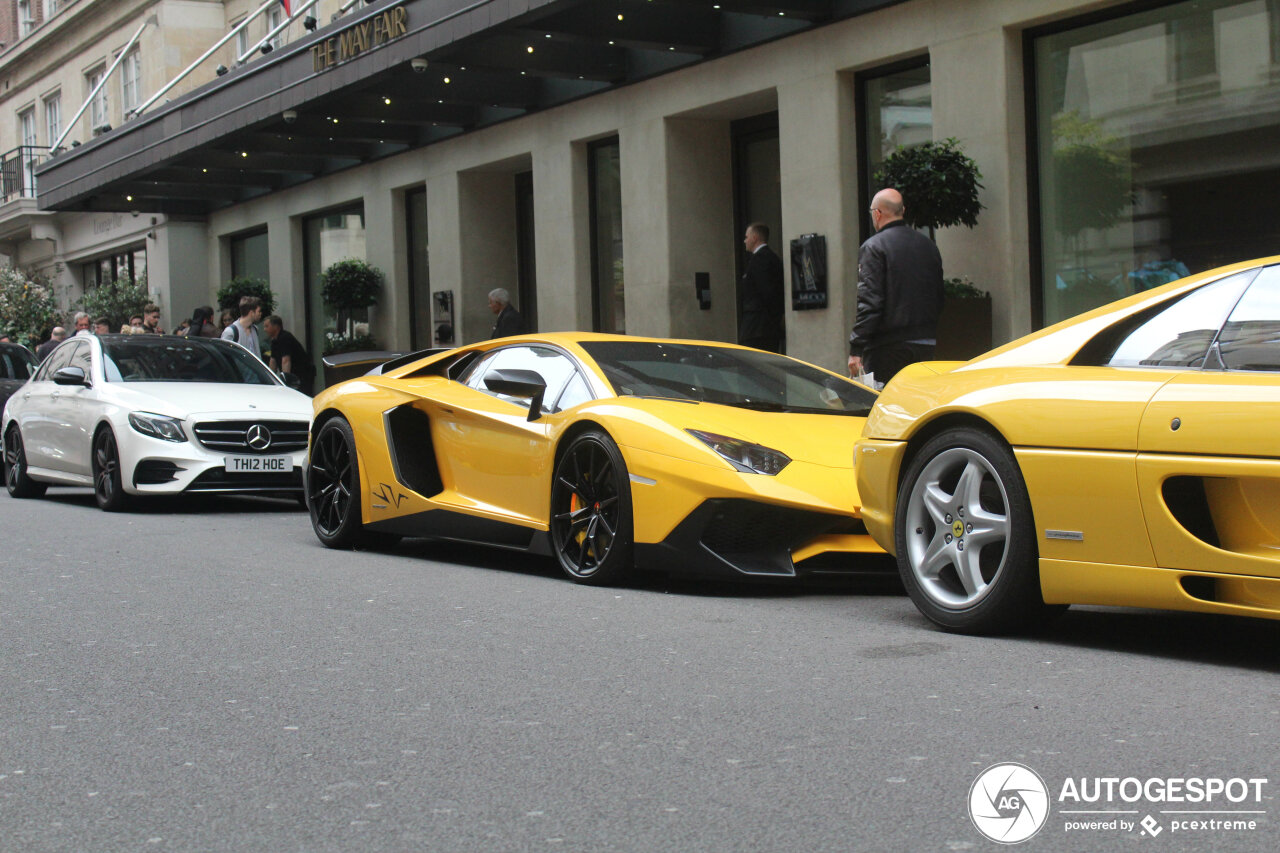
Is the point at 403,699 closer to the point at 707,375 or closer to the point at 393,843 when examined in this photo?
the point at 393,843

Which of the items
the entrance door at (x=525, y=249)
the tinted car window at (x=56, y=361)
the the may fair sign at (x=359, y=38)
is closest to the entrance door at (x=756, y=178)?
the the may fair sign at (x=359, y=38)

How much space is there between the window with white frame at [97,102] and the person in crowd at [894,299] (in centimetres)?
2717

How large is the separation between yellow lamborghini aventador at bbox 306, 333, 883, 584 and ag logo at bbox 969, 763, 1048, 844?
2.68 metres

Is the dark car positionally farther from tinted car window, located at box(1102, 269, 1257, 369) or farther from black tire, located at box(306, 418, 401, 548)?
tinted car window, located at box(1102, 269, 1257, 369)

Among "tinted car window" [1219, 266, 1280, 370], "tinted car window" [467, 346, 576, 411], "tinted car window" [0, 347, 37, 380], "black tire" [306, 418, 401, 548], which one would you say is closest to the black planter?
"tinted car window" [467, 346, 576, 411]

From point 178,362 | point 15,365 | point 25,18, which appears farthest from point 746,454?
point 25,18

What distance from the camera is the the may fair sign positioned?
52.4ft

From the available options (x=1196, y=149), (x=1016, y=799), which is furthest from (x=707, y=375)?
(x=1196, y=149)

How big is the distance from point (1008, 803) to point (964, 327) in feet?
31.7

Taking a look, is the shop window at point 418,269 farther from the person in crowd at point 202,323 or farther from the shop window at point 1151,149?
the shop window at point 1151,149

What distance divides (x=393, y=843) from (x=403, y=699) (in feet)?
4.48

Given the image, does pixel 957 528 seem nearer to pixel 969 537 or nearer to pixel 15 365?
pixel 969 537

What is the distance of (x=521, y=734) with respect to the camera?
402 centimetres

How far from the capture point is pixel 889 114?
46.9 ft
